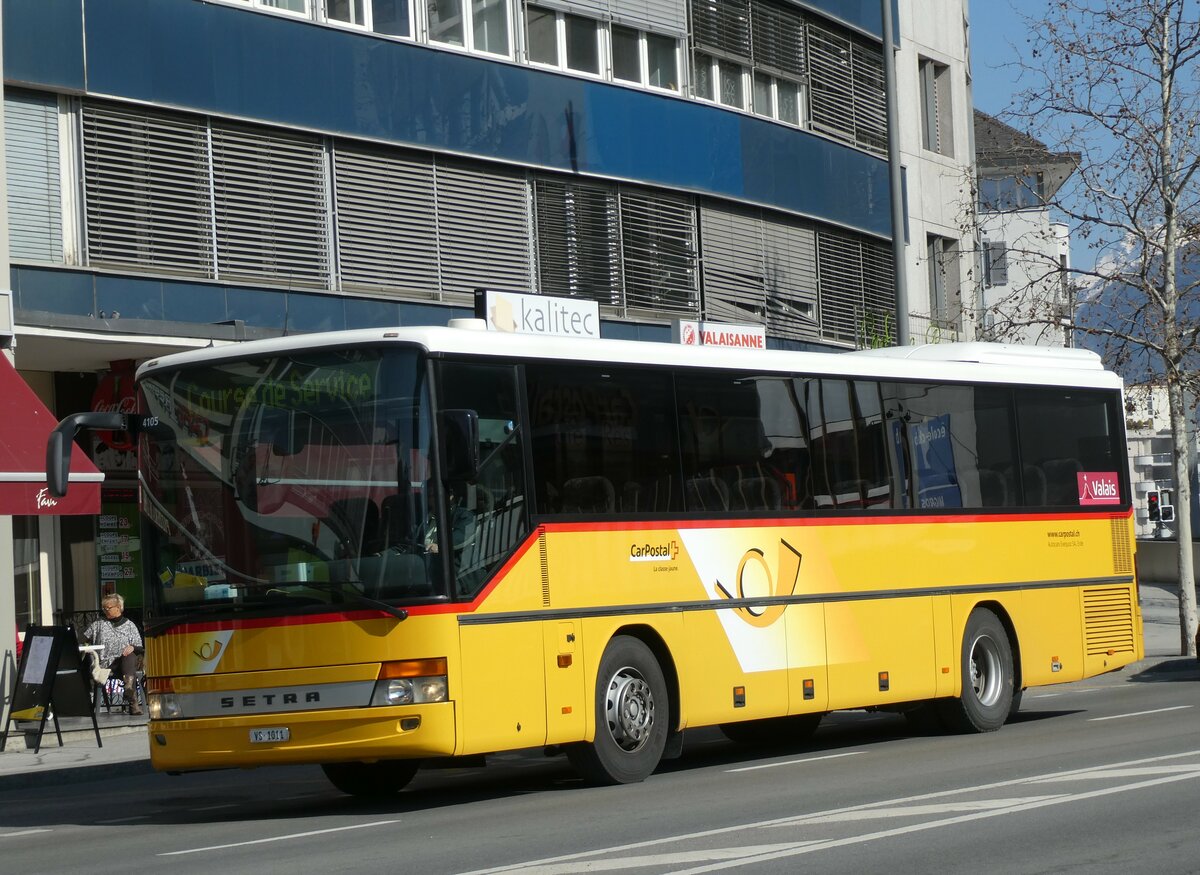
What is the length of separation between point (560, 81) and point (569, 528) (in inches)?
592

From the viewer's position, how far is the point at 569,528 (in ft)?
42.7

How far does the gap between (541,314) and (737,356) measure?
292 centimetres

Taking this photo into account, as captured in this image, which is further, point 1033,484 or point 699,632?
point 1033,484

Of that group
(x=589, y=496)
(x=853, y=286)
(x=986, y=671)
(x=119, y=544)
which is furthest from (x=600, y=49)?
(x=589, y=496)

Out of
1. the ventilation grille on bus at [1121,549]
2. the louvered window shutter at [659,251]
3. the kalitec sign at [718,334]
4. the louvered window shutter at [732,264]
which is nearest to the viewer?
the ventilation grille on bus at [1121,549]

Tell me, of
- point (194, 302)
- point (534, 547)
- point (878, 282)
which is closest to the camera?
point (534, 547)

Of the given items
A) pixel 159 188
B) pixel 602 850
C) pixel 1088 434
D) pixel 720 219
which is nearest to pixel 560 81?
pixel 720 219

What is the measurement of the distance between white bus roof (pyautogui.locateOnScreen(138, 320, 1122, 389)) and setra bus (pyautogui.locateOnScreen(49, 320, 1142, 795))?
31mm

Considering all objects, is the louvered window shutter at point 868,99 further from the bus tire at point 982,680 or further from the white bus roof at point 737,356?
the bus tire at point 982,680

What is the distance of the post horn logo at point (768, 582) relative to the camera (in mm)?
14492

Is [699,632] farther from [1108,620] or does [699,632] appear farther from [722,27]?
[722,27]

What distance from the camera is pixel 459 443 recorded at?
11883mm

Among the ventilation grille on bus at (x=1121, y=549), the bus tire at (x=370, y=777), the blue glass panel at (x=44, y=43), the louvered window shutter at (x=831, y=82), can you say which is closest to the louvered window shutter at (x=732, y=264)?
the louvered window shutter at (x=831, y=82)

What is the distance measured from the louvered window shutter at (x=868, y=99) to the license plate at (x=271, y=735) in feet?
79.2
